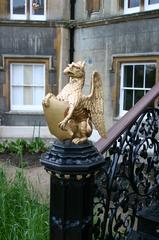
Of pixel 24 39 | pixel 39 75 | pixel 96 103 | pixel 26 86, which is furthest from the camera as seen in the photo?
pixel 26 86

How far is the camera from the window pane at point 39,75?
12188mm

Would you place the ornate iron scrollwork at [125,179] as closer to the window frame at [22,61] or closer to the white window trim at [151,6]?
the white window trim at [151,6]

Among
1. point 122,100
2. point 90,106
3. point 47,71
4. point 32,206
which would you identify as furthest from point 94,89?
point 47,71

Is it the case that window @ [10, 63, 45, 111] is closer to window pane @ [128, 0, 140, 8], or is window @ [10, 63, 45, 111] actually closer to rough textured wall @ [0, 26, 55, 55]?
rough textured wall @ [0, 26, 55, 55]

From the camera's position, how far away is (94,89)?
5.78 ft

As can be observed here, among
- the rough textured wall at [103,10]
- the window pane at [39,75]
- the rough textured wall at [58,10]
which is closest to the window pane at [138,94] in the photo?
the rough textured wall at [103,10]

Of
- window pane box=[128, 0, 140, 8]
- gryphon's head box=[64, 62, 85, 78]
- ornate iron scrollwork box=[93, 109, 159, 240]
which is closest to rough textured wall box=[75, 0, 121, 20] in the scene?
window pane box=[128, 0, 140, 8]

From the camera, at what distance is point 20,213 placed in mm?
2998

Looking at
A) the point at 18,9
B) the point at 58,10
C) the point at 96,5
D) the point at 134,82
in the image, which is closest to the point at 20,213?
the point at 134,82

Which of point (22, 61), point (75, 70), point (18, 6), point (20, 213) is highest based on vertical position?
point (18, 6)

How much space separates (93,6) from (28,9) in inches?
87.3

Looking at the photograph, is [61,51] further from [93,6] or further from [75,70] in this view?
[75,70]

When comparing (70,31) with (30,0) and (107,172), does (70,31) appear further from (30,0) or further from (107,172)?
(107,172)

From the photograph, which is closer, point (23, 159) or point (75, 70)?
point (75, 70)
